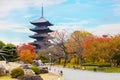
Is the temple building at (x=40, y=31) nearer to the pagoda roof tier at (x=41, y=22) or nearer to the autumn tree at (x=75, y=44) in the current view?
the pagoda roof tier at (x=41, y=22)

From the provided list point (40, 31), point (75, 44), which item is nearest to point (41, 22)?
point (40, 31)

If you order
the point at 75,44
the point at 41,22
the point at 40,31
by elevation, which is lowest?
the point at 75,44

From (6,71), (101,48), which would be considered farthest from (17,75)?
(101,48)

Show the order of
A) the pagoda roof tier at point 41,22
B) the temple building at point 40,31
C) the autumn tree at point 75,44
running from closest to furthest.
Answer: the autumn tree at point 75,44
the temple building at point 40,31
the pagoda roof tier at point 41,22

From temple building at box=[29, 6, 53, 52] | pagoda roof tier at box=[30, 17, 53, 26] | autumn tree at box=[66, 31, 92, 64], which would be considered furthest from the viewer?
pagoda roof tier at box=[30, 17, 53, 26]

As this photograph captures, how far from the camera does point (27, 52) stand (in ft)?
261

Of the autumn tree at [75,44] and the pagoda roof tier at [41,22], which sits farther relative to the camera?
the pagoda roof tier at [41,22]

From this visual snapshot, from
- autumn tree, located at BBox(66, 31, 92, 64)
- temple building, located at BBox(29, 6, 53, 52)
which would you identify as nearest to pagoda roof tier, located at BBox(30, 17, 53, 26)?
temple building, located at BBox(29, 6, 53, 52)

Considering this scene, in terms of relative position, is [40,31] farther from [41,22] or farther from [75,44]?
[75,44]

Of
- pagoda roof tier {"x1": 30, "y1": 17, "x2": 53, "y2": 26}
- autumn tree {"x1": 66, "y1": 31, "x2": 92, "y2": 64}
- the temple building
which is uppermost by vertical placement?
pagoda roof tier {"x1": 30, "y1": 17, "x2": 53, "y2": 26}

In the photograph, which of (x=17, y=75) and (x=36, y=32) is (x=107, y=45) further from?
(x=36, y=32)

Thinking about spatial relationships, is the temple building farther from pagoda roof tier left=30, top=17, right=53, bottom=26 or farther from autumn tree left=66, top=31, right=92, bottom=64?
autumn tree left=66, top=31, right=92, bottom=64

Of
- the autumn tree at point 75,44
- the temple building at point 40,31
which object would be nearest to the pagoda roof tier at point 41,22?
the temple building at point 40,31

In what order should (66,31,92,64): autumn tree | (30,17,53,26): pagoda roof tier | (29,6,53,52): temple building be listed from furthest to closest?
(30,17,53,26): pagoda roof tier, (29,6,53,52): temple building, (66,31,92,64): autumn tree
